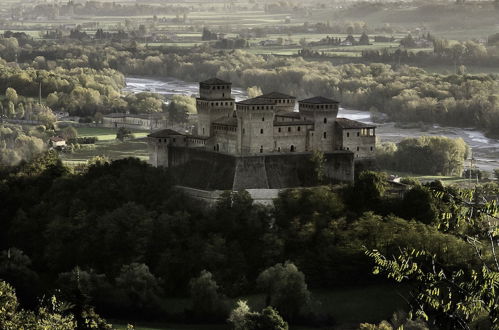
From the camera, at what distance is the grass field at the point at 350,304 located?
1597 inches

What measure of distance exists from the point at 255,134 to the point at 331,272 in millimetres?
5674

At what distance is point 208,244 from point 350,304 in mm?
5238

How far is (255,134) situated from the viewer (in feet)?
151

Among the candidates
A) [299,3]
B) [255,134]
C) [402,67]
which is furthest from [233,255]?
[299,3]

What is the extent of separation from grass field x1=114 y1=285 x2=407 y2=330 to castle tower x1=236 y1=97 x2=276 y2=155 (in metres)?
5.78

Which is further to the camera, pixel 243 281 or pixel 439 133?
pixel 439 133

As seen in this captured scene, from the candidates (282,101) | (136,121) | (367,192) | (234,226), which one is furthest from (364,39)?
(234,226)

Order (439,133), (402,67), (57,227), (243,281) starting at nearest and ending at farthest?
(243,281), (57,227), (439,133), (402,67)

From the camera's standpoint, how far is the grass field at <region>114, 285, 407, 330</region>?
133ft

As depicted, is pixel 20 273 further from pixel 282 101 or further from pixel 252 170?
pixel 282 101

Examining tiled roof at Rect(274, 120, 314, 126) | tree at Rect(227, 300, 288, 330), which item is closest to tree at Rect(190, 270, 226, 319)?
tree at Rect(227, 300, 288, 330)

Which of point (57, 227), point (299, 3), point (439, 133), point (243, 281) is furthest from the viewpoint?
point (299, 3)

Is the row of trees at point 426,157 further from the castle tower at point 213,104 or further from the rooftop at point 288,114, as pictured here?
the castle tower at point 213,104

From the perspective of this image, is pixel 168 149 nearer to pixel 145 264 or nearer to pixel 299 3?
pixel 145 264
